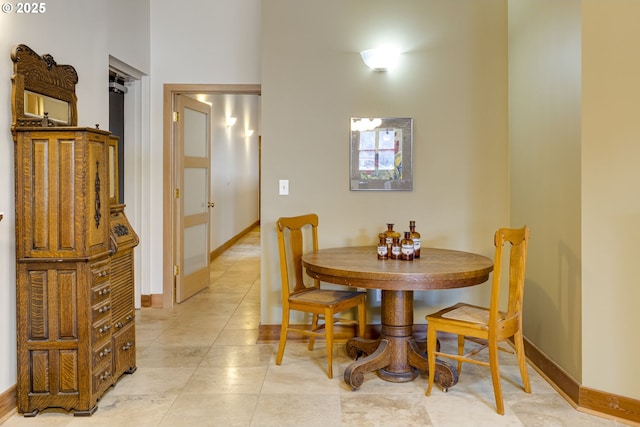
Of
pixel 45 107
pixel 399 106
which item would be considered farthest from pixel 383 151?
pixel 45 107

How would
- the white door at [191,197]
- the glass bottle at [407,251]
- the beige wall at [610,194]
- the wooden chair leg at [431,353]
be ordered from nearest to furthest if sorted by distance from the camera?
the beige wall at [610,194]
the wooden chair leg at [431,353]
the glass bottle at [407,251]
the white door at [191,197]

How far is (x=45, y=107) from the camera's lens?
116 inches

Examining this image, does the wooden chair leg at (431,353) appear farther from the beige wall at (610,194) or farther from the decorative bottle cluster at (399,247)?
the beige wall at (610,194)

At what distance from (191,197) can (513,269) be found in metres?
3.49

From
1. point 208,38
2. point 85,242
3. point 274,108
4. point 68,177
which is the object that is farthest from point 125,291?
point 208,38

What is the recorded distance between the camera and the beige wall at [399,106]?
12.6ft

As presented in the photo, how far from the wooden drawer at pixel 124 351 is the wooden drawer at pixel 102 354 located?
0.24ft

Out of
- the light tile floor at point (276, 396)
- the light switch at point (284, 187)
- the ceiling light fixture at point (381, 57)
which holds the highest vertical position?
the ceiling light fixture at point (381, 57)

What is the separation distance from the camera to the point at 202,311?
15.7 feet

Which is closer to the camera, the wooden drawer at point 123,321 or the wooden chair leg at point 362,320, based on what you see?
the wooden drawer at point 123,321

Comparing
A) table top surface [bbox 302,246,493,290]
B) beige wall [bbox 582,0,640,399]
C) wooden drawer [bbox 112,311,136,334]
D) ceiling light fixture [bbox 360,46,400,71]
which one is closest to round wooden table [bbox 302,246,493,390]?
table top surface [bbox 302,246,493,290]

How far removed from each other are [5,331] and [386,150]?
8.52 feet

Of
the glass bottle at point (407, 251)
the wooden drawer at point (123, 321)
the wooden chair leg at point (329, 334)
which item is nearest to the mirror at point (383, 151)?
the glass bottle at point (407, 251)

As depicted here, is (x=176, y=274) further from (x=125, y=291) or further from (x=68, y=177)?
(x=68, y=177)
